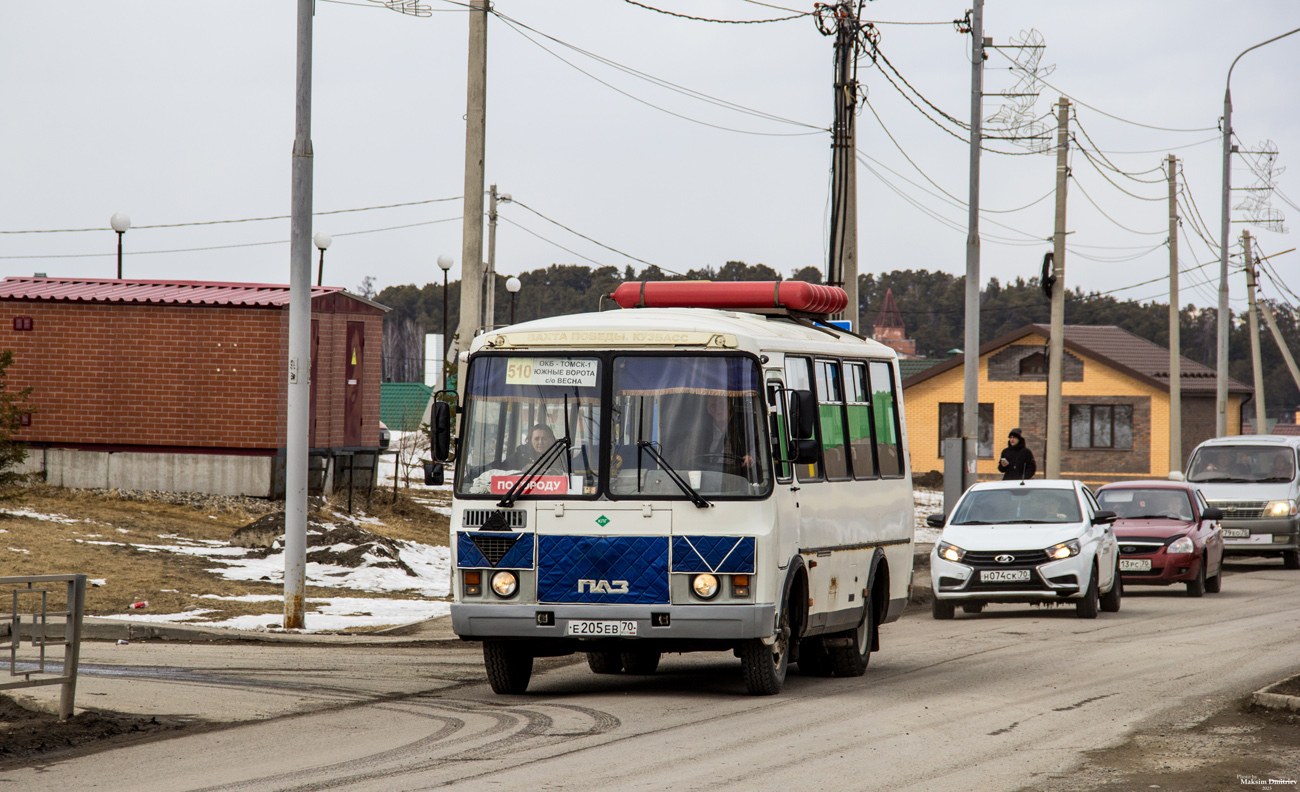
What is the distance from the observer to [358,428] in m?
28.2

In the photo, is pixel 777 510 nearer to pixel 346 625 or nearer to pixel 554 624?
pixel 554 624

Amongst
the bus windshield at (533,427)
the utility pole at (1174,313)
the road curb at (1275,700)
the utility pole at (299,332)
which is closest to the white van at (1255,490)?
the utility pole at (1174,313)

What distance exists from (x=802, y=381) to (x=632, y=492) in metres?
1.94

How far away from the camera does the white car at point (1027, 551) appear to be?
57.8 feet

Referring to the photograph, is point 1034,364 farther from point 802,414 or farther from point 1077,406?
point 802,414

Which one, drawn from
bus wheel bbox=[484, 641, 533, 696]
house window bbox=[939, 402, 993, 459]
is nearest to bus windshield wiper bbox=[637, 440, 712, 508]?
bus wheel bbox=[484, 641, 533, 696]

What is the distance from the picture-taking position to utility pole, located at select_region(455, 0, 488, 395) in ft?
58.4

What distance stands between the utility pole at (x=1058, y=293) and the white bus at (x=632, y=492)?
22.5 metres

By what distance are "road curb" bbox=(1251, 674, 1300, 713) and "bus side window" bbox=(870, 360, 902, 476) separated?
3.95 m

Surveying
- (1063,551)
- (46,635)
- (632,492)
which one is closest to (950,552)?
(1063,551)

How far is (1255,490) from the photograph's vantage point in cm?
2714

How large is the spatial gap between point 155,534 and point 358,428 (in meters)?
7.26

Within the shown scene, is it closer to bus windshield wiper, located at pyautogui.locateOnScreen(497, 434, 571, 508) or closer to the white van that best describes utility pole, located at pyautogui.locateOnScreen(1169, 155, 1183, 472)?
the white van

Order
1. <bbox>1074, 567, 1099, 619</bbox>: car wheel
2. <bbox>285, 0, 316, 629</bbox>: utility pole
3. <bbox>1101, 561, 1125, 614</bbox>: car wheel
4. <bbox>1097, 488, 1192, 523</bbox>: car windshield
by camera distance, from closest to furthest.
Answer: <bbox>285, 0, 316, 629</bbox>: utility pole
<bbox>1074, 567, 1099, 619</bbox>: car wheel
<bbox>1101, 561, 1125, 614</bbox>: car wheel
<bbox>1097, 488, 1192, 523</bbox>: car windshield
